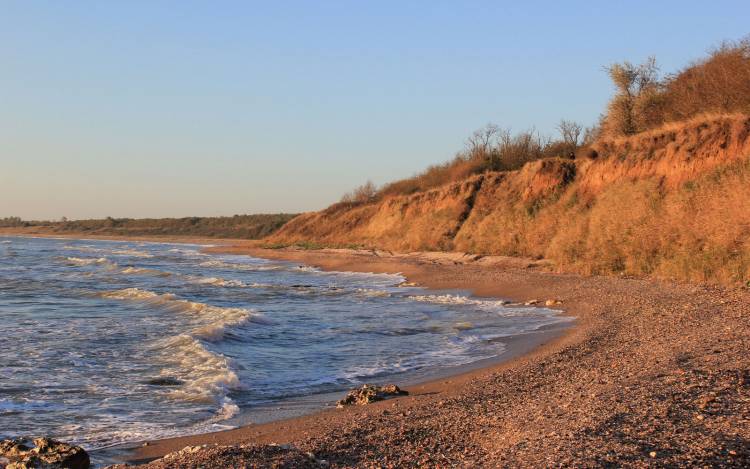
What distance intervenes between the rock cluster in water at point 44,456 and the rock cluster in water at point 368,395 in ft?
10.4

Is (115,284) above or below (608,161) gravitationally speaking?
below

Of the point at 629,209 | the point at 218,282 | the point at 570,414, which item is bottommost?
the point at 218,282

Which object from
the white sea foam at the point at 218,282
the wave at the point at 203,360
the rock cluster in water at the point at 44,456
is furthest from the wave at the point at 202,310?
the rock cluster in water at the point at 44,456

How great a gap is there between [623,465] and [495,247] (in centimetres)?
2781

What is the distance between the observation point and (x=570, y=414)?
6121 millimetres

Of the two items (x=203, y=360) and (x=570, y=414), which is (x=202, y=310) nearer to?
(x=203, y=360)

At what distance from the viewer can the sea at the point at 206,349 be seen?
26.3ft

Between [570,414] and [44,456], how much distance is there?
453 centimetres

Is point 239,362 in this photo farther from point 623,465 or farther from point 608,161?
point 608,161

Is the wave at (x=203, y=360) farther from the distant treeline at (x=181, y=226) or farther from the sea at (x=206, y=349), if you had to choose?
the distant treeline at (x=181, y=226)

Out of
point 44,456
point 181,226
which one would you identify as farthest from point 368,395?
point 181,226

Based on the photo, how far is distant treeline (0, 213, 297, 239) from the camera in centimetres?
10194

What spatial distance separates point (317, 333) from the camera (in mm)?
14367

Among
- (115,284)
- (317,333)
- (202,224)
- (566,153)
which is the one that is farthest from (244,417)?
(202,224)
